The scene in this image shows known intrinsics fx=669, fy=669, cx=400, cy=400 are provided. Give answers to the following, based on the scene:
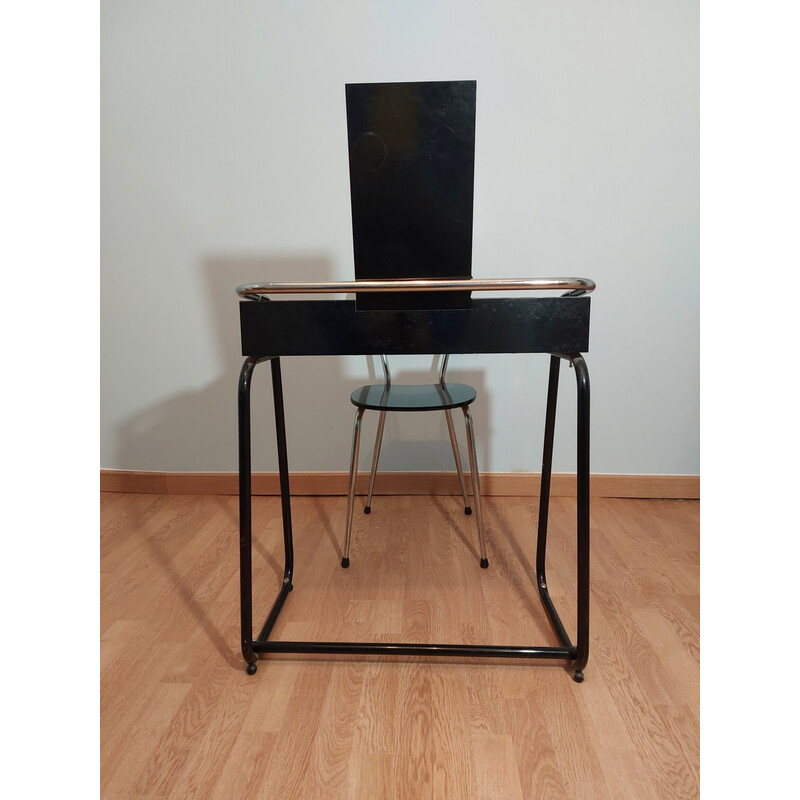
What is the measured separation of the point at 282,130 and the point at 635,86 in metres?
1.27

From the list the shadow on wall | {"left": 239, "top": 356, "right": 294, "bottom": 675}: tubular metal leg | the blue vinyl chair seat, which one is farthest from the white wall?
{"left": 239, "top": 356, "right": 294, "bottom": 675}: tubular metal leg

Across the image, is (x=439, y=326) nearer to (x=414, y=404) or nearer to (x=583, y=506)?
(x=583, y=506)

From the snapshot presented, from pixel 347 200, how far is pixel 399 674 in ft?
5.54

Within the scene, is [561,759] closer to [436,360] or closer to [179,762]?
[179,762]

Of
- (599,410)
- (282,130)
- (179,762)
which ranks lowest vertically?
(179,762)

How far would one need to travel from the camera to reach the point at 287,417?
8.67 ft

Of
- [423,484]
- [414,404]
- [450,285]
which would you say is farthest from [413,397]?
[450,285]

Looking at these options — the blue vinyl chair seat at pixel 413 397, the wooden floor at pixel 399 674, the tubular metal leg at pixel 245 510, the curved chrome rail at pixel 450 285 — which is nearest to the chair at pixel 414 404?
the blue vinyl chair seat at pixel 413 397

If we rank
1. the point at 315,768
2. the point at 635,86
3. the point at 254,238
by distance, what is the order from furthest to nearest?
the point at 254,238
the point at 635,86
the point at 315,768

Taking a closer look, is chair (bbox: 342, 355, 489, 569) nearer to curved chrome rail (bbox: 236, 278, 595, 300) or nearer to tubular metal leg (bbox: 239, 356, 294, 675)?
tubular metal leg (bbox: 239, 356, 294, 675)
